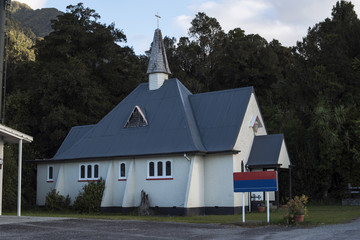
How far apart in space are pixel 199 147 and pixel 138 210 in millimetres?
5577

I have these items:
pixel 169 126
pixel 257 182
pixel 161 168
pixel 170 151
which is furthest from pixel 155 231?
pixel 169 126

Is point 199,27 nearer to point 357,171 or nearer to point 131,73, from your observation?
point 131,73

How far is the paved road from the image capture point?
1570cm

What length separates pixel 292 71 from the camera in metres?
48.0

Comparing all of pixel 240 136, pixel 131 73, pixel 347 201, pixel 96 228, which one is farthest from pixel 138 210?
pixel 131 73

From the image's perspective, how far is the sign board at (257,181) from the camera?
20188 mm

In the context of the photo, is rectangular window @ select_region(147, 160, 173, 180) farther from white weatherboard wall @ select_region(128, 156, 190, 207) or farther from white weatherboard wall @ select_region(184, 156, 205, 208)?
white weatherboard wall @ select_region(184, 156, 205, 208)

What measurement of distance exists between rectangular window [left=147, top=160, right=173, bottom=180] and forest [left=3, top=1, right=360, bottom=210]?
10633 millimetres

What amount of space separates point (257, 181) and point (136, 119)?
14.3 meters

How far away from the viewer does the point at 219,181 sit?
29.1m

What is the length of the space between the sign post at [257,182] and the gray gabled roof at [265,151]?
848cm

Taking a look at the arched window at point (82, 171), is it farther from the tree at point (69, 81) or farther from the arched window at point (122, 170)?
the tree at point (69, 81)

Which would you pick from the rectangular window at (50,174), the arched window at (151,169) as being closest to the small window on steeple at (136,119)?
the arched window at (151,169)

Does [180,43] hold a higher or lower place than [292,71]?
higher
